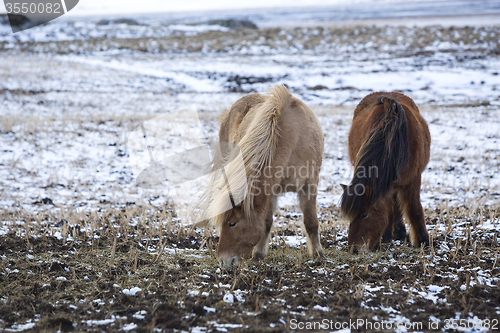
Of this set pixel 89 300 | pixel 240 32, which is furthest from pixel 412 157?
pixel 240 32

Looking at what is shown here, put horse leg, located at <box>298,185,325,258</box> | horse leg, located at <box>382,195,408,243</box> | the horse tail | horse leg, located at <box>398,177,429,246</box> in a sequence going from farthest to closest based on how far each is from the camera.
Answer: horse leg, located at <box>382,195,408,243</box>
horse leg, located at <box>398,177,429,246</box>
horse leg, located at <box>298,185,325,258</box>
the horse tail

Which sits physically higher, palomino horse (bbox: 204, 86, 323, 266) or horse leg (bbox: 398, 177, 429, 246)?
palomino horse (bbox: 204, 86, 323, 266)

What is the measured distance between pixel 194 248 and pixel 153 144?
6189mm

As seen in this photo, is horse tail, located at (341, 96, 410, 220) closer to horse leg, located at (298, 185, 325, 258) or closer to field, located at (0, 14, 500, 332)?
horse leg, located at (298, 185, 325, 258)

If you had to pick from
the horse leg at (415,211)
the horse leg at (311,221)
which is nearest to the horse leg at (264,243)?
the horse leg at (311,221)

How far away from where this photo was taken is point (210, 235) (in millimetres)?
5156

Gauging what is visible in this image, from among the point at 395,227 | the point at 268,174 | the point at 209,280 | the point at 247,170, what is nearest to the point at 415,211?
the point at 395,227

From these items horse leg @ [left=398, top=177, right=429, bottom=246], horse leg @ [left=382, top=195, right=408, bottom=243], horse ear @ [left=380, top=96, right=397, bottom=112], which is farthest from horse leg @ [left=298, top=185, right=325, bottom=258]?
horse ear @ [left=380, top=96, right=397, bottom=112]

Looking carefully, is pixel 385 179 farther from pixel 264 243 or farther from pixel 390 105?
pixel 264 243

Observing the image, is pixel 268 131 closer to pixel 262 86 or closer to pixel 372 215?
pixel 372 215

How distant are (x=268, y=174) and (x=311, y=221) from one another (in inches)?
35.7

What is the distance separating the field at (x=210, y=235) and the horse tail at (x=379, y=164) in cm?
65

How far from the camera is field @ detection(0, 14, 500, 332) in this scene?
9.73 feet

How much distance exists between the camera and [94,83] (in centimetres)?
2023
